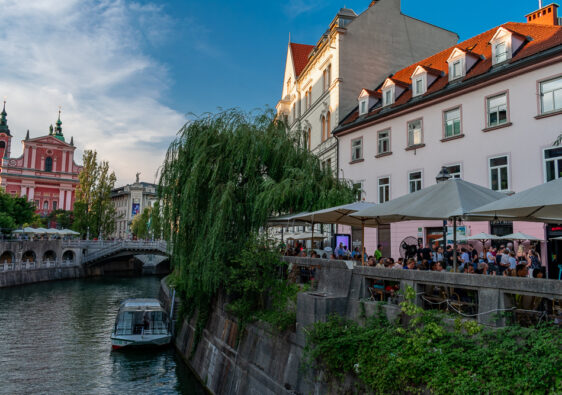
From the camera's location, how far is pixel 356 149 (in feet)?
93.6

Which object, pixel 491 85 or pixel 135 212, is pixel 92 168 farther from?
pixel 491 85

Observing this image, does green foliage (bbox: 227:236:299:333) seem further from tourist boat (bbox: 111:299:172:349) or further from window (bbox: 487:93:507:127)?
window (bbox: 487:93:507:127)

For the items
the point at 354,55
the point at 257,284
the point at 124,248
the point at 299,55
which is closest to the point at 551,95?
the point at 257,284

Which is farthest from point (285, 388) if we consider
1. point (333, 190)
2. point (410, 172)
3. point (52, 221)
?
point (52, 221)

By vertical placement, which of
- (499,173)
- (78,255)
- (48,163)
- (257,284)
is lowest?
(78,255)

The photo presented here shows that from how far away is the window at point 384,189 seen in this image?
25.9 m

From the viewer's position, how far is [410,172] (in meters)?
24.4

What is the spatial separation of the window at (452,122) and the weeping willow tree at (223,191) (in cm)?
721

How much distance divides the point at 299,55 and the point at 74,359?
32.1m

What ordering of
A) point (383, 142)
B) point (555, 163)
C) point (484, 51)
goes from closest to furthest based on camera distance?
1. point (555, 163)
2. point (484, 51)
3. point (383, 142)

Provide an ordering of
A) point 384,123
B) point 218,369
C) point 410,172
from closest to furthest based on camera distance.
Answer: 1. point 218,369
2. point 410,172
3. point 384,123

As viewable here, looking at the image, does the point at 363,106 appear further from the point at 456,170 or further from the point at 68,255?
the point at 68,255

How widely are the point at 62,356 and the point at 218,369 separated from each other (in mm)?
9173

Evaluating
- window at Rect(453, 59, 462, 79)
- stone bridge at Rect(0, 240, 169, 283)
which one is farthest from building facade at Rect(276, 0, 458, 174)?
stone bridge at Rect(0, 240, 169, 283)
